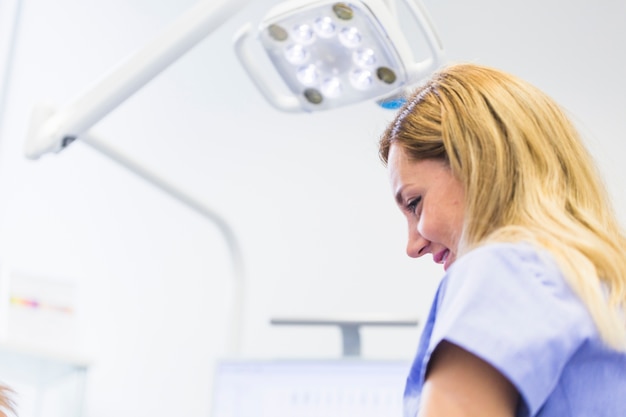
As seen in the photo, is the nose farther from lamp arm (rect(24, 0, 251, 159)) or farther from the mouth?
lamp arm (rect(24, 0, 251, 159))

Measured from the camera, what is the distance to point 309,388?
166 centimetres

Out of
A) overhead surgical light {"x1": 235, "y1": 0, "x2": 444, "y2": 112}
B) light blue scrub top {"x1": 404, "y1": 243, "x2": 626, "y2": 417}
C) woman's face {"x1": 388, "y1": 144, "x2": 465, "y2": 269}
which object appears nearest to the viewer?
light blue scrub top {"x1": 404, "y1": 243, "x2": 626, "y2": 417}

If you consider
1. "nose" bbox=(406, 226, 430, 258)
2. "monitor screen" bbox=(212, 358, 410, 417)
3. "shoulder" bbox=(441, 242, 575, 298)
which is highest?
"nose" bbox=(406, 226, 430, 258)

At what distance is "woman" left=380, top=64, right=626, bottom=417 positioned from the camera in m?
Answer: 0.64

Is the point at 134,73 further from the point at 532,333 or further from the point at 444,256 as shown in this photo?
the point at 532,333

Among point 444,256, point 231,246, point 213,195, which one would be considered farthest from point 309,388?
point 444,256

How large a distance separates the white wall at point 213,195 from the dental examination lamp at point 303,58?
0.58 metres

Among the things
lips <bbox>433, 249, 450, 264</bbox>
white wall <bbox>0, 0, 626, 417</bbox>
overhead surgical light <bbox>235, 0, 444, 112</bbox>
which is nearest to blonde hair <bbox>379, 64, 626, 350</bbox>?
lips <bbox>433, 249, 450, 264</bbox>

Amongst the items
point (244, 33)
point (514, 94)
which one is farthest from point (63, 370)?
point (514, 94)

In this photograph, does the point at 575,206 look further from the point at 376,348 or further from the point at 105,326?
the point at 105,326

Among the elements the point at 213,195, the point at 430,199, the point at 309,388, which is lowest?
the point at 309,388

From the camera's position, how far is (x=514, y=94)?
2.69 feet

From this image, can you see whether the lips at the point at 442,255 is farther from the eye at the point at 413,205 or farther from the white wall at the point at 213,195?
the white wall at the point at 213,195

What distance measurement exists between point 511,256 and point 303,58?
0.62 m
